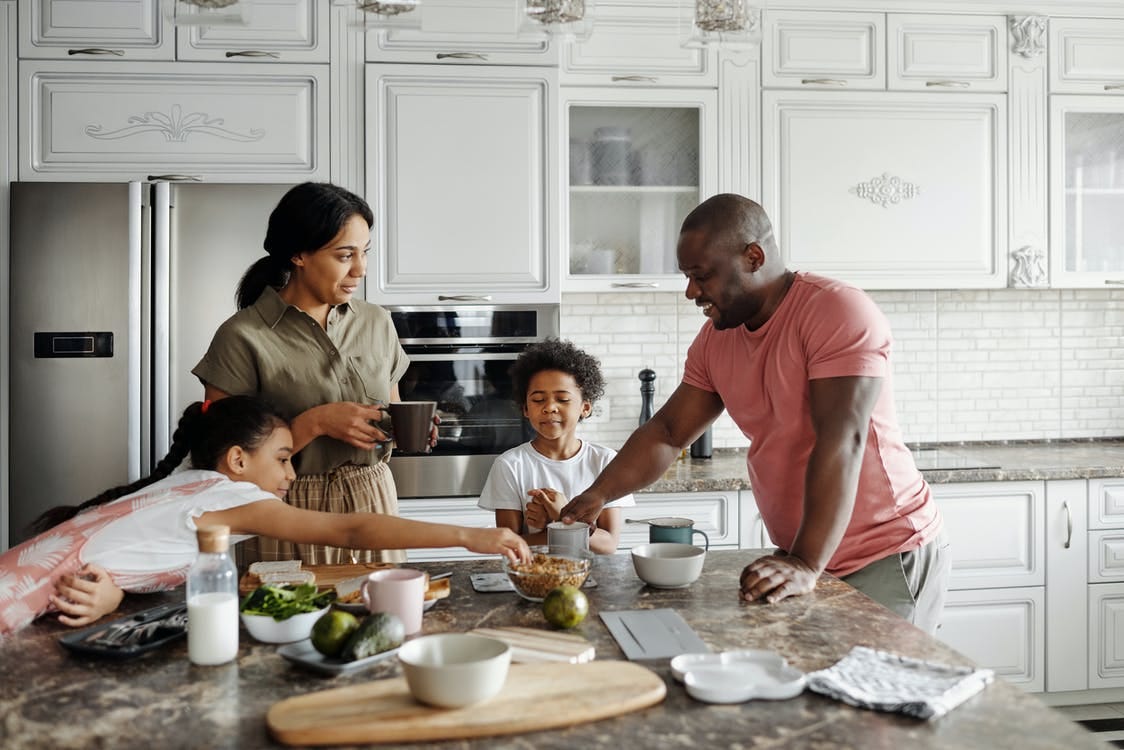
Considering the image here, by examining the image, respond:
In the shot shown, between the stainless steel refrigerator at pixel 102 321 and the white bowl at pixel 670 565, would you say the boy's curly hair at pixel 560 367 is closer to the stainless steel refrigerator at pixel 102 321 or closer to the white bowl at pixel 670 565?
the white bowl at pixel 670 565

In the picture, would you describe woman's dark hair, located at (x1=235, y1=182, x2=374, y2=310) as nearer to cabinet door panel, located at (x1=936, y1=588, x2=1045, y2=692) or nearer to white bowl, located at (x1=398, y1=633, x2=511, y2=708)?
white bowl, located at (x1=398, y1=633, x2=511, y2=708)

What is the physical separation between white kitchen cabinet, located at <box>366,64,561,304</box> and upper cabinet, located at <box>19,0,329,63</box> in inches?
11.3

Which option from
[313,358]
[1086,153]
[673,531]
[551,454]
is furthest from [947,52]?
[313,358]

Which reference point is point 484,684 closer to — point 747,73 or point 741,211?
point 741,211

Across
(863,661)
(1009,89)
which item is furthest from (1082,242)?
(863,661)

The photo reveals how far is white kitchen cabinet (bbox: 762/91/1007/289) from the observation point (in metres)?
3.80

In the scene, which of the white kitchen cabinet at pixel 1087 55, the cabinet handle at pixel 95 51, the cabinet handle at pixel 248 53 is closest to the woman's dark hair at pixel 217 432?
the cabinet handle at pixel 248 53

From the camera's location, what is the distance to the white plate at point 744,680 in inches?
50.7

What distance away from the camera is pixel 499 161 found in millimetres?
3490

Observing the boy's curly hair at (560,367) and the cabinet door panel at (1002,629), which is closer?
the boy's curly hair at (560,367)

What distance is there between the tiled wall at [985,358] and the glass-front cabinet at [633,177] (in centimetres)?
40

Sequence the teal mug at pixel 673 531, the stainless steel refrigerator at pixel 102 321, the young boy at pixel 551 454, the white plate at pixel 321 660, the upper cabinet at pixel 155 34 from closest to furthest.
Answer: the white plate at pixel 321 660
the teal mug at pixel 673 531
the young boy at pixel 551 454
the stainless steel refrigerator at pixel 102 321
the upper cabinet at pixel 155 34

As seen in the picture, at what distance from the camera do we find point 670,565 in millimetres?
1841

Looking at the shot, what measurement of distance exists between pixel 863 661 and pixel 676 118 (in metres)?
2.77
